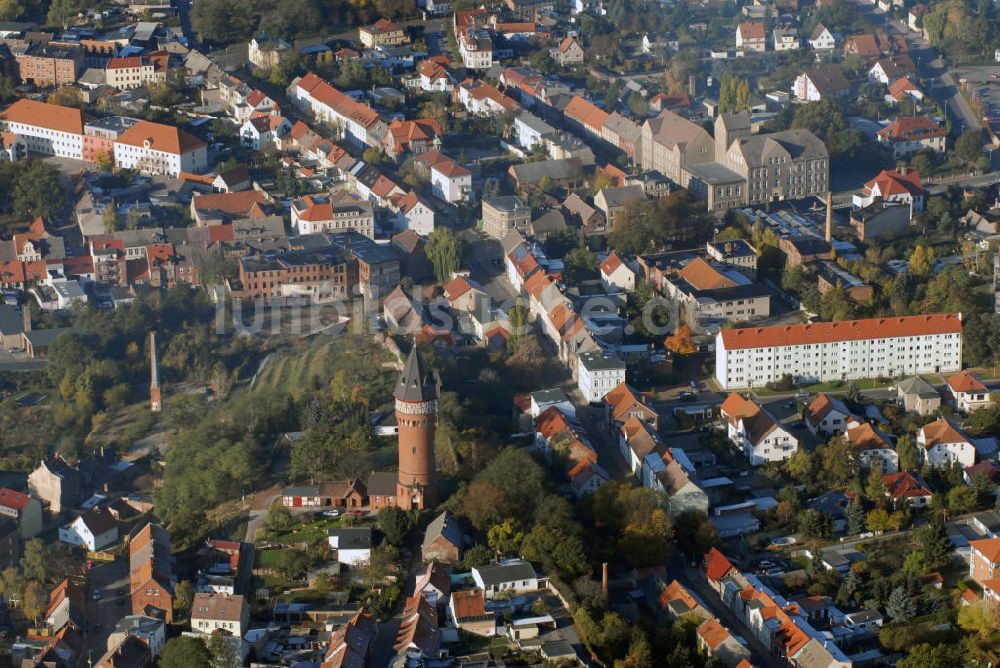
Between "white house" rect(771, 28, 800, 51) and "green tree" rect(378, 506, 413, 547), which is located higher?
"green tree" rect(378, 506, 413, 547)

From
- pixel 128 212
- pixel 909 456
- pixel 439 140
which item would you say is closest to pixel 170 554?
pixel 909 456

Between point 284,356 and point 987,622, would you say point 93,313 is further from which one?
point 987,622

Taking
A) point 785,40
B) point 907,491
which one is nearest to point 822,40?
point 785,40

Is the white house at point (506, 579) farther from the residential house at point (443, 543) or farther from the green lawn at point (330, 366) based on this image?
the green lawn at point (330, 366)

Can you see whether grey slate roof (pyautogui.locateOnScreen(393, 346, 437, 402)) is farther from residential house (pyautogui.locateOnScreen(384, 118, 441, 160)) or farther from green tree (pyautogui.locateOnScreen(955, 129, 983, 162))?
green tree (pyautogui.locateOnScreen(955, 129, 983, 162))

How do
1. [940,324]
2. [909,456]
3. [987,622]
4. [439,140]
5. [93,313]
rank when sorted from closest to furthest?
[987,622] → [909,456] → [940,324] → [93,313] → [439,140]

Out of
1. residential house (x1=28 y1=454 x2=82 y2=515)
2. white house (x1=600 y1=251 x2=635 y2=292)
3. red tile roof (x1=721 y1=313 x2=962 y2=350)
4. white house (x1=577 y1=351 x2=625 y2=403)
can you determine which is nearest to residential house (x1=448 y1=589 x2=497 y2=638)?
white house (x1=577 y1=351 x2=625 y2=403)

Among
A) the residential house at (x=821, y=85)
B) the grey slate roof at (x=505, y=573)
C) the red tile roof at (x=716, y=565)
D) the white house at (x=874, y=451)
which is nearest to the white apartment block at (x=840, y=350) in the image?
the white house at (x=874, y=451)
